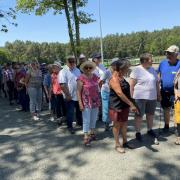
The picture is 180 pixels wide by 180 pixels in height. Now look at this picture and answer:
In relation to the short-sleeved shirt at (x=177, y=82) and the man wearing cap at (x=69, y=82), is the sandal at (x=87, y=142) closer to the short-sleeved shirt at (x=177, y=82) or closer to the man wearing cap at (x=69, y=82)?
the man wearing cap at (x=69, y=82)

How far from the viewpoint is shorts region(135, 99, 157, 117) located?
6.42m

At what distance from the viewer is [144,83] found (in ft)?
20.6

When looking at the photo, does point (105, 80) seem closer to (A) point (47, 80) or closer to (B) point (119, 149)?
(B) point (119, 149)

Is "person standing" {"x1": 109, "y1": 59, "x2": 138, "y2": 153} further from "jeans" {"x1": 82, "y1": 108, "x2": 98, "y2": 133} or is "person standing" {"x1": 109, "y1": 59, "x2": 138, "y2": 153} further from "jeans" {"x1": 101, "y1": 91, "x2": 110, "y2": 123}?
"jeans" {"x1": 101, "y1": 91, "x2": 110, "y2": 123}

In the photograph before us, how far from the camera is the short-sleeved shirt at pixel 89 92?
247 inches

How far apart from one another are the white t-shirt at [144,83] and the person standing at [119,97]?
0.51 m

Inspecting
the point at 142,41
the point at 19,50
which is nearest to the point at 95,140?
the point at 142,41

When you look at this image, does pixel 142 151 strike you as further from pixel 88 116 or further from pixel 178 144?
pixel 88 116

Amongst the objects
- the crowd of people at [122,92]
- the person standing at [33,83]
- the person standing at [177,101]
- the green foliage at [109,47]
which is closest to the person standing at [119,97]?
the crowd of people at [122,92]

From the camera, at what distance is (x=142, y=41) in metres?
133

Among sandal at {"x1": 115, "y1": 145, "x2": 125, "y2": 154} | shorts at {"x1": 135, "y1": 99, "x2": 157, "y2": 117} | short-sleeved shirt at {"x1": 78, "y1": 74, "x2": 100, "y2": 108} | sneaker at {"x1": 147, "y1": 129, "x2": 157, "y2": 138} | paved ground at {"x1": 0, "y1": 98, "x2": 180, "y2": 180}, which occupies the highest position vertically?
short-sleeved shirt at {"x1": 78, "y1": 74, "x2": 100, "y2": 108}

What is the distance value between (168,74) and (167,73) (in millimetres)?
28

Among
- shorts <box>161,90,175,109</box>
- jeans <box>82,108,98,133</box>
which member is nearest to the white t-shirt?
shorts <box>161,90,175,109</box>

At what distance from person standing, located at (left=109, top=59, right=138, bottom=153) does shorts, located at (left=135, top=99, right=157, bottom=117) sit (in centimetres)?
60
